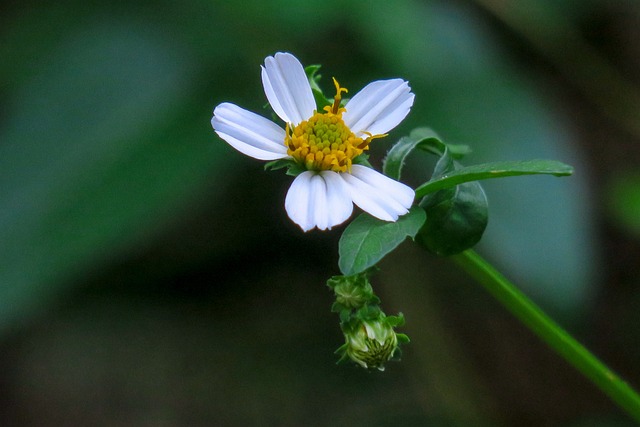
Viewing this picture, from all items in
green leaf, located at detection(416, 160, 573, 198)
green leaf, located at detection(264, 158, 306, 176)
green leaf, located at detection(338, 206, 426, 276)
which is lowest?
green leaf, located at detection(338, 206, 426, 276)

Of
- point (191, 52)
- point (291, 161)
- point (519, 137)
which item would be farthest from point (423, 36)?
point (291, 161)

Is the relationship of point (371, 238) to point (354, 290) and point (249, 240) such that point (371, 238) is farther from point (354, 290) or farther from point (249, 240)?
point (249, 240)

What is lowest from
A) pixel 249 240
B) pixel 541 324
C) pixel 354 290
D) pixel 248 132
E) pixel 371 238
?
pixel 249 240

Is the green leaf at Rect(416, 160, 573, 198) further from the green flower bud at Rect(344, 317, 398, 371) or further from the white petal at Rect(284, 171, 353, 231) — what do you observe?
the green flower bud at Rect(344, 317, 398, 371)

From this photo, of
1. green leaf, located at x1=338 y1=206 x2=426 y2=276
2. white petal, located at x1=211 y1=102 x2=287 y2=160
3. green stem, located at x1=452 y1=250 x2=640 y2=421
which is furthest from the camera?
green stem, located at x1=452 y1=250 x2=640 y2=421

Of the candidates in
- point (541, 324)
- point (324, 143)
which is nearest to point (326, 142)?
point (324, 143)

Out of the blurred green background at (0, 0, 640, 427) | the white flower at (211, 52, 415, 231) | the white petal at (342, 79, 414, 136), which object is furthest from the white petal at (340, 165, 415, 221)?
the blurred green background at (0, 0, 640, 427)

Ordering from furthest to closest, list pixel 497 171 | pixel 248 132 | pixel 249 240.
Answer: pixel 249 240
pixel 248 132
pixel 497 171

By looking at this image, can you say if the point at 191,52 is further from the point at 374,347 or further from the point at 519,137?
the point at 374,347
